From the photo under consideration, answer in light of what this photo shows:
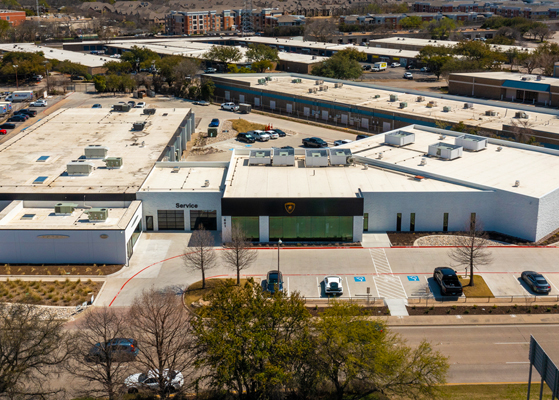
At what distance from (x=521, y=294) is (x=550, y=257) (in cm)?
708

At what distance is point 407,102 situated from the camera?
8362cm

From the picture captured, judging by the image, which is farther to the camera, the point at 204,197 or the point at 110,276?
the point at 204,197

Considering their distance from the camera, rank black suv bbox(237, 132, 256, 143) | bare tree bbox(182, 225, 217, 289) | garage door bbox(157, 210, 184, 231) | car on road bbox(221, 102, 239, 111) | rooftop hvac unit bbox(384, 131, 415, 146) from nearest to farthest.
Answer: bare tree bbox(182, 225, 217, 289)
garage door bbox(157, 210, 184, 231)
rooftop hvac unit bbox(384, 131, 415, 146)
black suv bbox(237, 132, 256, 143)
car on road bbox(221, 102, 239, 111)

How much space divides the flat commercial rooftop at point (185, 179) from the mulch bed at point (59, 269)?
352 inches

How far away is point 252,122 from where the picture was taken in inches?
3482

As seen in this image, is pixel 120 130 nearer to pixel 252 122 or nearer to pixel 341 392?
pixel 252 122

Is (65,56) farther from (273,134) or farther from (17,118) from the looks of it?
(273,134)

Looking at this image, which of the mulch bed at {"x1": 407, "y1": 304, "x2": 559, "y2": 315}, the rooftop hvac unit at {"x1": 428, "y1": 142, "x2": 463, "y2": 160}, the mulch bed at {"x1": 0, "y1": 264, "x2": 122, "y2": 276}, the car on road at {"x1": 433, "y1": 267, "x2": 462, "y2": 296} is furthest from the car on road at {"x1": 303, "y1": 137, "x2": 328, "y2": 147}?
the mulch bed at {"x1": 407, "y1": 304, "x2": 559, "y2": 315}

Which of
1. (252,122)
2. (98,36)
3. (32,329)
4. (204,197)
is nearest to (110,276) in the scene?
(204,197)

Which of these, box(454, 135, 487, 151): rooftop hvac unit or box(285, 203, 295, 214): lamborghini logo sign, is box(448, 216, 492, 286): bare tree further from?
box(454, 135, 487, 151): rooftop hvac unit

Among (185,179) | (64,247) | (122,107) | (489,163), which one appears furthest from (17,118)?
(489,163)

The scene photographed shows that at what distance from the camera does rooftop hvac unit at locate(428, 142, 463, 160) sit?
56.8m

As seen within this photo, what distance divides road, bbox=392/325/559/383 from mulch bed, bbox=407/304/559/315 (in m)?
1.59

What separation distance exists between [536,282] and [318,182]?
1975cm
